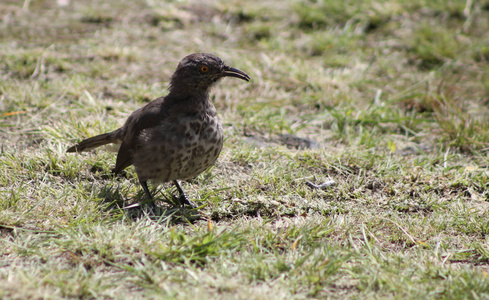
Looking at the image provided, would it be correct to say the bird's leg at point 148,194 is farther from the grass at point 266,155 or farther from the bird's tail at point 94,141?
the bird's tail at point 94,141

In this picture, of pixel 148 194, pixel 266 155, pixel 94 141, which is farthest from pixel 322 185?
pixel 94 141

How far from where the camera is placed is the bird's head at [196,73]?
4.59 meters

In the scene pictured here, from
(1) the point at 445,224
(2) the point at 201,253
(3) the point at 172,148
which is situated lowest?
(1) the point at 445,224

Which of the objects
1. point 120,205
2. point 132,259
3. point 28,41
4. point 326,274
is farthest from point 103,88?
point 326,274

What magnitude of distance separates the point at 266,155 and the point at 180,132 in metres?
1.30

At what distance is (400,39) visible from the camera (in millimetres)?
8516

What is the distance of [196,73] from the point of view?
15.1 feet

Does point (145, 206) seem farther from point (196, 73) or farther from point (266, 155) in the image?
point (266, 155)

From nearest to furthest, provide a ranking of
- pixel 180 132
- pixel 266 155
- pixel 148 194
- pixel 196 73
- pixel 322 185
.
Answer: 1. pixel 180 132
2. pixel 148 194
3. pixel 196 73
4. pixel 322 185
5. pixel 266 155

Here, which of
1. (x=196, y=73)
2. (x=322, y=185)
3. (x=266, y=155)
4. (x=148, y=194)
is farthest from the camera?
(x=266, y=155)

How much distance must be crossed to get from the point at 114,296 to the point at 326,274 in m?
1.27

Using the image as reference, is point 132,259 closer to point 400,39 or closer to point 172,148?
point 172,148

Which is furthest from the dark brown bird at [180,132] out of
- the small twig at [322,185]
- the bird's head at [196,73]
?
the small twig at [322,185]

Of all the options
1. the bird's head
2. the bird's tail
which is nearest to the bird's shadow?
the bird's tail
